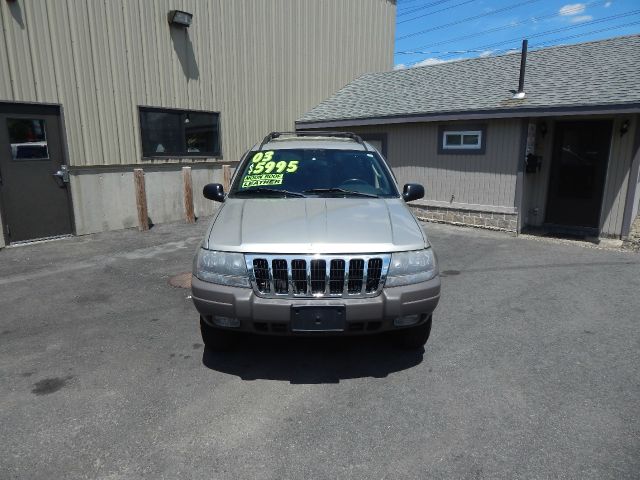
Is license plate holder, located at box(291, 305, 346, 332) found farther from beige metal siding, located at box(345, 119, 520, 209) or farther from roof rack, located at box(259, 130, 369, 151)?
beige metal siding, located at box(345, 119, 520, 209)

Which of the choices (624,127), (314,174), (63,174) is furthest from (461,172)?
(63,174)

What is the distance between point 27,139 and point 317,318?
7476 mm

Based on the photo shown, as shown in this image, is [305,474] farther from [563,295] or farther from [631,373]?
[563,295]

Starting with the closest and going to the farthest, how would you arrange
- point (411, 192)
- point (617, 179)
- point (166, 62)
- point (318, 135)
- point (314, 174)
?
1. point (314, 174)
2. point (411, 192)
3. point (318, 135)
4. point (617, 179)
5. point (166, 62)

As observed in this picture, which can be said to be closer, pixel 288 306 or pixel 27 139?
pixel 288 306

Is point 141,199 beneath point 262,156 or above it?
beneath

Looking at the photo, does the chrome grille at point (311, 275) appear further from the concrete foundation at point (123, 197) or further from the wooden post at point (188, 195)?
the wooden post at point (188, 195)

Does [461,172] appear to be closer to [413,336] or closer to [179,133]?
[179,133]

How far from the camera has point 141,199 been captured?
29.8ft

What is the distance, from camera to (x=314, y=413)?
2861 millimetres

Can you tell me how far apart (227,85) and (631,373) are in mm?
10400

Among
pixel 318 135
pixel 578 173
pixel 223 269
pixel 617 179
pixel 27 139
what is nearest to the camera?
pixel 223 269

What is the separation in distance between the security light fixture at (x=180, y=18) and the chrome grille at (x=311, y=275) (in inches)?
336

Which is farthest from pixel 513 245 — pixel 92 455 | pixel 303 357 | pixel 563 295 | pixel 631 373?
pixel 92 455
